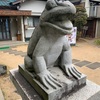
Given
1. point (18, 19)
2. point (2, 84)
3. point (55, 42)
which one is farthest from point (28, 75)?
point (18, 19)

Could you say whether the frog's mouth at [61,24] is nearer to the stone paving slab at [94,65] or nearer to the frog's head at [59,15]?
the frog's head at [59,15]

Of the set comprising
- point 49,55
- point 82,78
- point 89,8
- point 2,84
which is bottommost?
point 2,84

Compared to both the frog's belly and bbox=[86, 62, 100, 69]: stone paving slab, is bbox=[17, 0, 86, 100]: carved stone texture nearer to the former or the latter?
the frog's belly

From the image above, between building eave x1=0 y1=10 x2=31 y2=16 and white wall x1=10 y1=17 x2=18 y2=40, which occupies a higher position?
building eave x1=0 y1=10 x2=31 y2=16

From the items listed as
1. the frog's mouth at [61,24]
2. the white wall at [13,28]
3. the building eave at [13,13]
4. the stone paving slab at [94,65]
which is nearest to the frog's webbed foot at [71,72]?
the frog's mouth at [61,24]

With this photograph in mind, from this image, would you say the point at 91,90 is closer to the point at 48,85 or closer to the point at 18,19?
the point at 48,85

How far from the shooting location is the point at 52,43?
1.23 metres

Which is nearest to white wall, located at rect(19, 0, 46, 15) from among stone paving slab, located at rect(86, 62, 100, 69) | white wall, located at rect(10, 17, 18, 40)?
white wall, located at rect(10, 17, 18, 40)

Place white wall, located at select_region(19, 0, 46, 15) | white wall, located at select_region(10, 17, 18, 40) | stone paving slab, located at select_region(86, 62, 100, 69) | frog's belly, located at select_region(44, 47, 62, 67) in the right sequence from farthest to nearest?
1. white wall, located at select_region(10, 17, 18, 40)
2. white wall, located at select_region(19, 0, 46, 15)
3. stone paving slab, located at select_region(86, 62, 100, 69)
4. frog's belly, located at select_region(44, 47, 62, 67)

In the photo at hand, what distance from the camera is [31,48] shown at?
4.45 ft

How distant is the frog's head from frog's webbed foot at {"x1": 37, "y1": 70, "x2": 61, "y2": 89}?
0.45 m

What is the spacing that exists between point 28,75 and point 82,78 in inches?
23.1

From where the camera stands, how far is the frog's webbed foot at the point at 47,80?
3.61 ft

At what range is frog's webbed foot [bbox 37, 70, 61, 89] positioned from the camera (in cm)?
110
